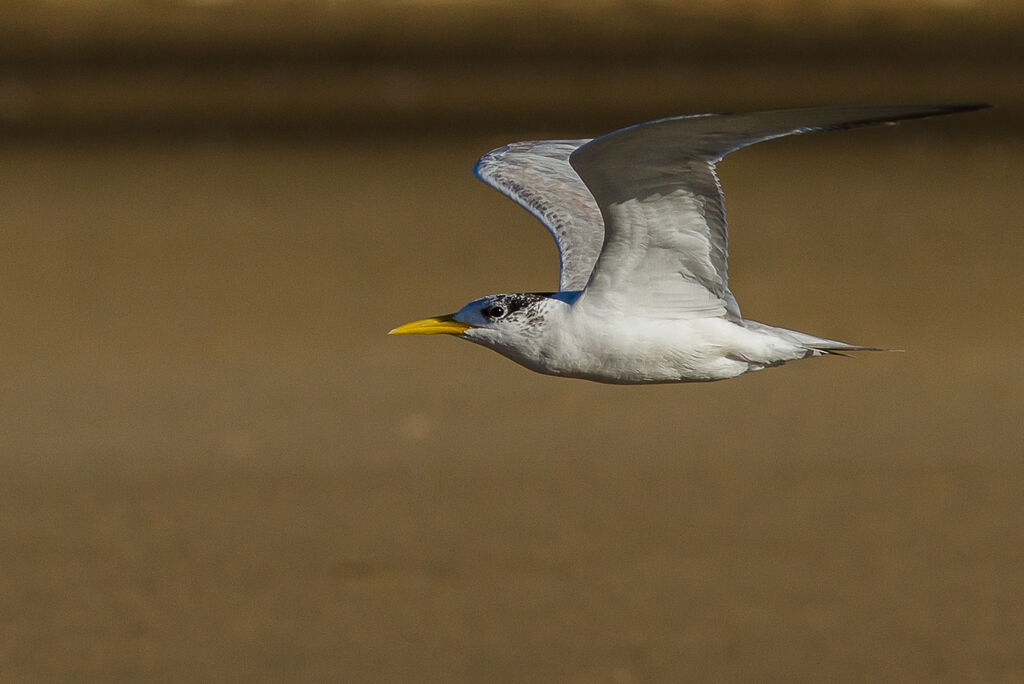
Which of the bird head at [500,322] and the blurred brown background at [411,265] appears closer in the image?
the bird head at [500,322]

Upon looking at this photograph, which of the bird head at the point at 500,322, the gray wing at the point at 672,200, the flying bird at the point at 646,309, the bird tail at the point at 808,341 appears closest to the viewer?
the gray wing at the point at 672,200

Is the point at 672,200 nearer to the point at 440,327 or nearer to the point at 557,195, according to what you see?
the point at 440,327

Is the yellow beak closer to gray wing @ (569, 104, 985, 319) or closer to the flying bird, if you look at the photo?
the flying bird

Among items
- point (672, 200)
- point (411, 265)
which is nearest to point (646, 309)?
point (672, 200)

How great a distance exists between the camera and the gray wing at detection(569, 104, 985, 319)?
7.62 m

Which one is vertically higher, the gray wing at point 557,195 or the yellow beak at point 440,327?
the gray wing at point 557,195

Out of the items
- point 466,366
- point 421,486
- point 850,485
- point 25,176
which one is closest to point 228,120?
point 25,176

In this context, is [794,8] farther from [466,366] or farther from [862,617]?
[862,617]

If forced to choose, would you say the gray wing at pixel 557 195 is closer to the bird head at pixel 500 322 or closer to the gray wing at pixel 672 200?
the bird head at pixel 500 322

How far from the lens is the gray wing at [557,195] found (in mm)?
10406

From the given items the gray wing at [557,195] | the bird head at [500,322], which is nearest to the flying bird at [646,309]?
the bird head at [500,322]

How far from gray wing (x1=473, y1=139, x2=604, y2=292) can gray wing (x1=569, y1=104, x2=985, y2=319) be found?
1.06 m

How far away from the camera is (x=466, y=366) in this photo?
2480 centimetres

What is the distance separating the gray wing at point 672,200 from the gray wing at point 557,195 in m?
1.06
